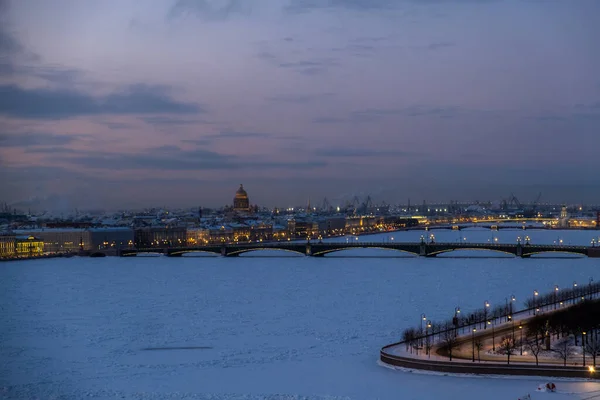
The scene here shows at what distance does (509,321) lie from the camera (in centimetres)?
1416

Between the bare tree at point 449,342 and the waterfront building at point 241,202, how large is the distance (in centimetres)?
6396

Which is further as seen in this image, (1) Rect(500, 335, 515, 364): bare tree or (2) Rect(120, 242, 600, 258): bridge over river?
(2) Rect(120, 242, 600, 258): bridge over river

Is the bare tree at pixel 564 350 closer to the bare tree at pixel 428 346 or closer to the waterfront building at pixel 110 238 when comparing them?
the bare tree at pixel 428 346

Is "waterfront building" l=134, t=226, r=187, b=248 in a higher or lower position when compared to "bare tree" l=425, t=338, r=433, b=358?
higher

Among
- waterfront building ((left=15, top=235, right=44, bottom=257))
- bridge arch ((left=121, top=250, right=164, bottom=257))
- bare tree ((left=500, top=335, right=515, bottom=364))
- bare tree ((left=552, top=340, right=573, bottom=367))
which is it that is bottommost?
bare tree ((left=552, top=340, right=573, bottom=367))

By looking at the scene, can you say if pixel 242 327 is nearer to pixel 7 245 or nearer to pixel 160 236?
pixel 7 245

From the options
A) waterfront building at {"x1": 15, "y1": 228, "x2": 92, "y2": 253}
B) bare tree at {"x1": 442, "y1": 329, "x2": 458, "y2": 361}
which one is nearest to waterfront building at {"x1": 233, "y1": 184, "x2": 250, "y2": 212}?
waterfront building at {"x1": 15, "y1": 228, "x2": 92, "y2": 253}

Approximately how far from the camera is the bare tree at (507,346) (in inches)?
443

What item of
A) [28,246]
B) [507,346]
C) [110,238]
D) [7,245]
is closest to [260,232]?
[110,238]

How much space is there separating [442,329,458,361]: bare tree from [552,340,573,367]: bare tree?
1.15 m

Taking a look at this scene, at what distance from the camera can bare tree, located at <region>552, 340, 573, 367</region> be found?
11.2 m

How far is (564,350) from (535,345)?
2.05ft

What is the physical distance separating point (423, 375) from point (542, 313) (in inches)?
179

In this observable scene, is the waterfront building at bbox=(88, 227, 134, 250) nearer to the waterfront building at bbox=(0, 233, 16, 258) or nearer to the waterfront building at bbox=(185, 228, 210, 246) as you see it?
the waterfront building at bbox=(0, 233, 16, 258)
